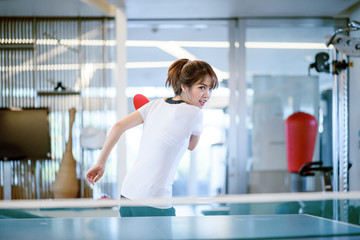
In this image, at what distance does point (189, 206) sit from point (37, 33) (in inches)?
149

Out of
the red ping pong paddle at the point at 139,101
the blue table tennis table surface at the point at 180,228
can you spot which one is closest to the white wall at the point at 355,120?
the red ping pong paddle at the point at 139,101

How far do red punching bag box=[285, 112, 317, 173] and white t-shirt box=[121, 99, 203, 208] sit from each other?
3.53m

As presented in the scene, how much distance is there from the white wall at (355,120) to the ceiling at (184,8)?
53 cm

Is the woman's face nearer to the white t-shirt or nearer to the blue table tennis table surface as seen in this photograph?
the white t-shirt

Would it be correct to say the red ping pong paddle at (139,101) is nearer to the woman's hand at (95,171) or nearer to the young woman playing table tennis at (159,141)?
the young woman playing table tennis at (159,141)

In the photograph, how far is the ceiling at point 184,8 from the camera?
4.29m

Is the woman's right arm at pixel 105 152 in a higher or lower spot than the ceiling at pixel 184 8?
lower

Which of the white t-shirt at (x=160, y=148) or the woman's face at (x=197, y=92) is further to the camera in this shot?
the woman's face at (x=197, y=92)

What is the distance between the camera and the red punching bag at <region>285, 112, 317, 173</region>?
482cm

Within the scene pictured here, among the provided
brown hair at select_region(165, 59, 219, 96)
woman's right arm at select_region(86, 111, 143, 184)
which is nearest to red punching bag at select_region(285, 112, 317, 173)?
brown hair at select_region(165, 59, 219, 96)

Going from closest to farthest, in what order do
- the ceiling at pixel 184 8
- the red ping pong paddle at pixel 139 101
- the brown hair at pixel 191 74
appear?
the brown hair at pixel 191 74, the red ping pong paddle at pixel 139 101, the ceiling at pixel 184 8

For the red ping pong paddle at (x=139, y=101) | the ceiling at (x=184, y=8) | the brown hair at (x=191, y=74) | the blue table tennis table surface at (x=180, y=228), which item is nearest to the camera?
the blue table tennis table surface at (x=180, y=228)

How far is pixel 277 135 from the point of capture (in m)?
5.14

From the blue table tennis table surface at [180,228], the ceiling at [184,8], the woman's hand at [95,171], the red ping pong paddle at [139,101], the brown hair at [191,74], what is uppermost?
the ceiling at [184,8]
